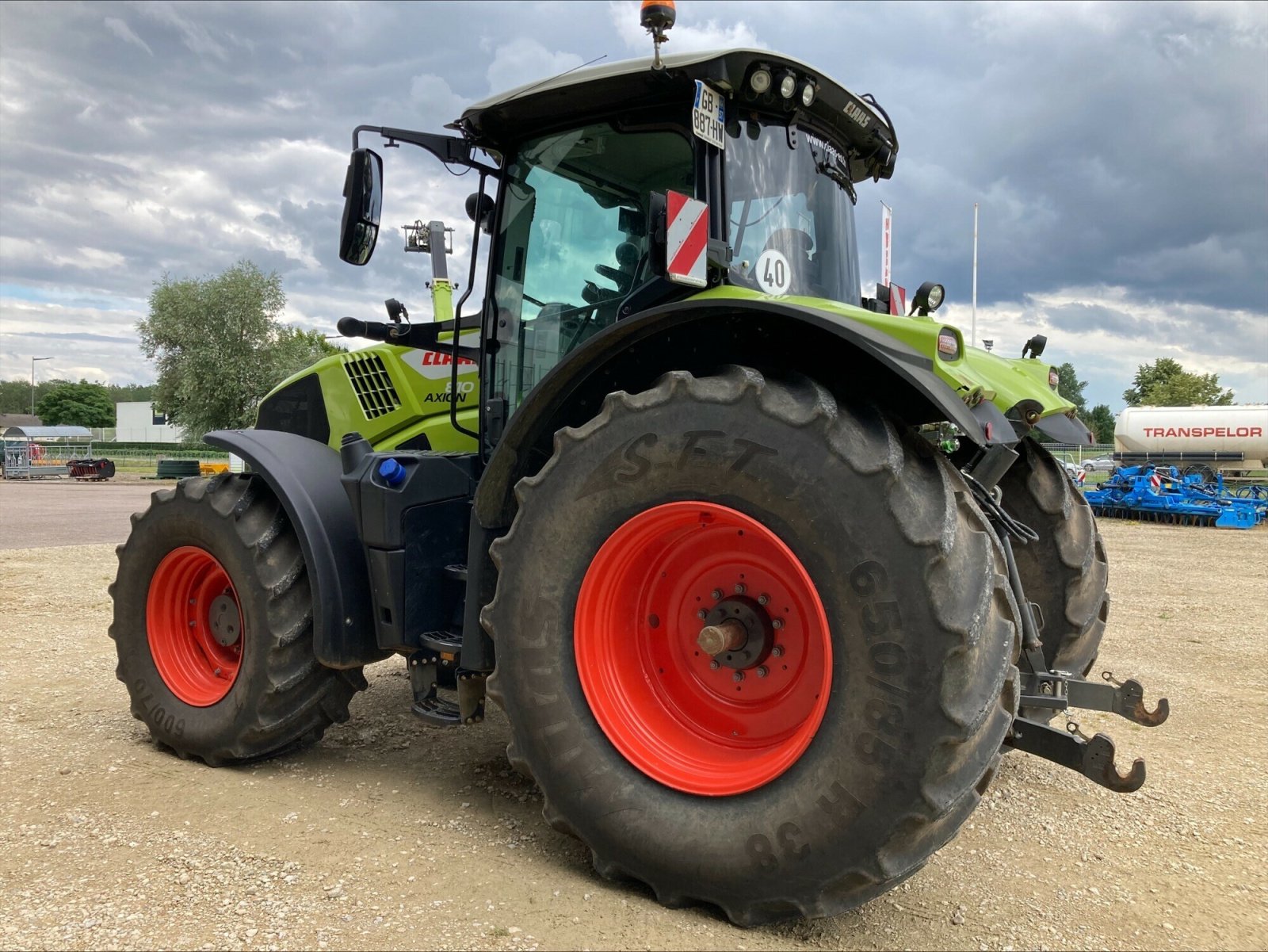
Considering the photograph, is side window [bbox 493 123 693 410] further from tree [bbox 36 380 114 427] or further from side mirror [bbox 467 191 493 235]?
tree [bbox 36 380 114 427]

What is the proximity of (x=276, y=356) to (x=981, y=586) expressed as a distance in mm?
38773

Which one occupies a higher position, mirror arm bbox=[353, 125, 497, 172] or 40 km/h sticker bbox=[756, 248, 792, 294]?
mirror arm bbox=[353, 125, 497, 172]

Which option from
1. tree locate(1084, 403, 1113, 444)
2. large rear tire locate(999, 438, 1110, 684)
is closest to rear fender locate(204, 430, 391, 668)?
large rear tire locate(999, 438, 1110, 684)

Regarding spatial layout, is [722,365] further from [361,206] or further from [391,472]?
[361,206]

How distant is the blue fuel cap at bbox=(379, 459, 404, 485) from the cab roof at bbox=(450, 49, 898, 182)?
55.4 inches

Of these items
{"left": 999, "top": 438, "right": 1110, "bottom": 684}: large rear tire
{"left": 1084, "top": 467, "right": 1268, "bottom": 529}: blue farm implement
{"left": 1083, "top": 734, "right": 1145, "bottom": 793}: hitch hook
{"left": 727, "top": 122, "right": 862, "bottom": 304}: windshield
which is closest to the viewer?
{"left": 1083, "top": 734, "right": 1145, "bottom": 793}: hitch hook

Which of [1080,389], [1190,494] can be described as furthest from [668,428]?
[1080,389]

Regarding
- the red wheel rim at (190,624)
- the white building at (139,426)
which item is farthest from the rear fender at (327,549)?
the white building at (139,426)

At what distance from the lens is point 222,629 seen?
4.15 metres

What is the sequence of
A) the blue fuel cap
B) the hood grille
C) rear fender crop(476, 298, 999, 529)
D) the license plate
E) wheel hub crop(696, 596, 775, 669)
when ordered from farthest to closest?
the hood grille, the blue fuel cap, the license plate, wheel hub crop(696, 596, 775, 669), rear fender crop(476, 298, 999, 529)

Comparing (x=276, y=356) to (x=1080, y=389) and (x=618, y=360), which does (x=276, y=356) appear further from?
(x=1080, y=389)

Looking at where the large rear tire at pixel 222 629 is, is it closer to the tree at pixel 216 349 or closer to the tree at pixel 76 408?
the tree at pixel 216 349

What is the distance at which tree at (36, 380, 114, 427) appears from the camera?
293 feet

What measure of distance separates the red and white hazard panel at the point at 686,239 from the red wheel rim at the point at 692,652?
0.80m
